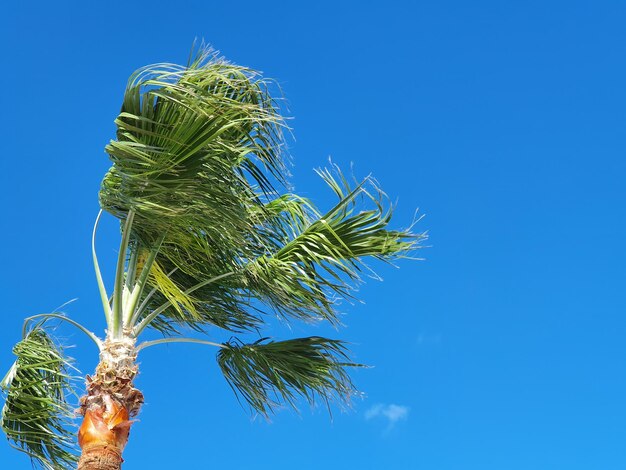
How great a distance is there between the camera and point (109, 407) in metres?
5.94

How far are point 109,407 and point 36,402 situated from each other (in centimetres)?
138

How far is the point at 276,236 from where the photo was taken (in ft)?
24.7

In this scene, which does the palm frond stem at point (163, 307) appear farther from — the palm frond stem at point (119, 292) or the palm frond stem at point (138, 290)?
the palm frond stem at point (119, 292)

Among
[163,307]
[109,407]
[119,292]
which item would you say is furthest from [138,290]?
[109,407]

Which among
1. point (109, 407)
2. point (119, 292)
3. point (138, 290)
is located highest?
point (138, 290)

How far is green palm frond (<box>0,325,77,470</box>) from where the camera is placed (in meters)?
6.84

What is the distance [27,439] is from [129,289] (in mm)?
1671

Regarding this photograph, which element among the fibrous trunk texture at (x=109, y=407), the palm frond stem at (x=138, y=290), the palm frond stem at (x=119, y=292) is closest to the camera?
the fibrous trunk texture at (x=109, y=407)

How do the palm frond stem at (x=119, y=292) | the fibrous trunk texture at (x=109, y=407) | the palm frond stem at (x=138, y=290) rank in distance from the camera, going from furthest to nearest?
1. the palm frond stem at (x=138, y=290)
2. the palm frond stem at (x=119, y=292)
3. the fibrous trunk texture at (x=109, y=407)

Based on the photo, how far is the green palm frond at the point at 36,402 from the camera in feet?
22.4

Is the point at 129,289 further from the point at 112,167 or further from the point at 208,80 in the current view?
the point at 208,80

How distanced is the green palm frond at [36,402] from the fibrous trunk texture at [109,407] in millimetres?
788

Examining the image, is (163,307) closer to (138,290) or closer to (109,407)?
(138,290)

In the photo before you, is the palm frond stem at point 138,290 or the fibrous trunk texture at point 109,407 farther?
the palm frond stem at point 138,290
